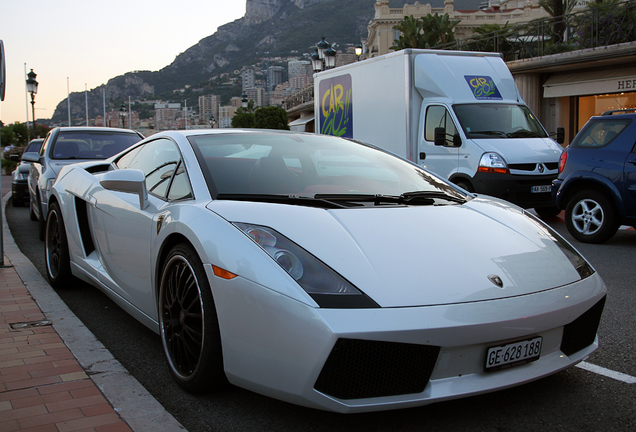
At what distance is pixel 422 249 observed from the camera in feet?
8.59

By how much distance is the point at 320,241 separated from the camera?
2.57 meters

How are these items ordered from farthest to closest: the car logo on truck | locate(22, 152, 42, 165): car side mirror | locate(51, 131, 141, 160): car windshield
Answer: the car logo on truck
locate(51, 131, 141, 160): car windshield
locate(22, 152, 42, 165): car side mirror

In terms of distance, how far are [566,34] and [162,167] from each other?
21.5 metres

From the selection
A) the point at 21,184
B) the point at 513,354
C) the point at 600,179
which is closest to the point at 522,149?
the point at 600,179

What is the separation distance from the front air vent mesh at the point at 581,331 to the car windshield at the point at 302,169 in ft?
3.26

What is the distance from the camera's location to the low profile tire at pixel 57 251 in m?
5.01

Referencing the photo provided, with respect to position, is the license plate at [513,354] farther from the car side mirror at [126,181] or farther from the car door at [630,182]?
the car door at [630,182]

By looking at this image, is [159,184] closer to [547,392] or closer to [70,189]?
[70,189]

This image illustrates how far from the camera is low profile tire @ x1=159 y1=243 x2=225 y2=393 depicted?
268 centimetres

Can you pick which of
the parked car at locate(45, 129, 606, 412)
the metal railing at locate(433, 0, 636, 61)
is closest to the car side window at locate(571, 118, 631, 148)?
the parked car at locate(45, 129, 606, 412)

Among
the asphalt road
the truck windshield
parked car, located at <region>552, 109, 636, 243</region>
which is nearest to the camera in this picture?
the asphalt road

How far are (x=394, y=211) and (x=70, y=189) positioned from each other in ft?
10.1

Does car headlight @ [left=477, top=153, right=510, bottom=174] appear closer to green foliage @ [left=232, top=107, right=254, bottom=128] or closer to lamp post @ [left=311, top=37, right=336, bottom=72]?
lamp post @ [left=311, top=37, right=336, bottom=72]

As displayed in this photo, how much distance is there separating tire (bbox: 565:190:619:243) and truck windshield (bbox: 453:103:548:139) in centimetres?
249
